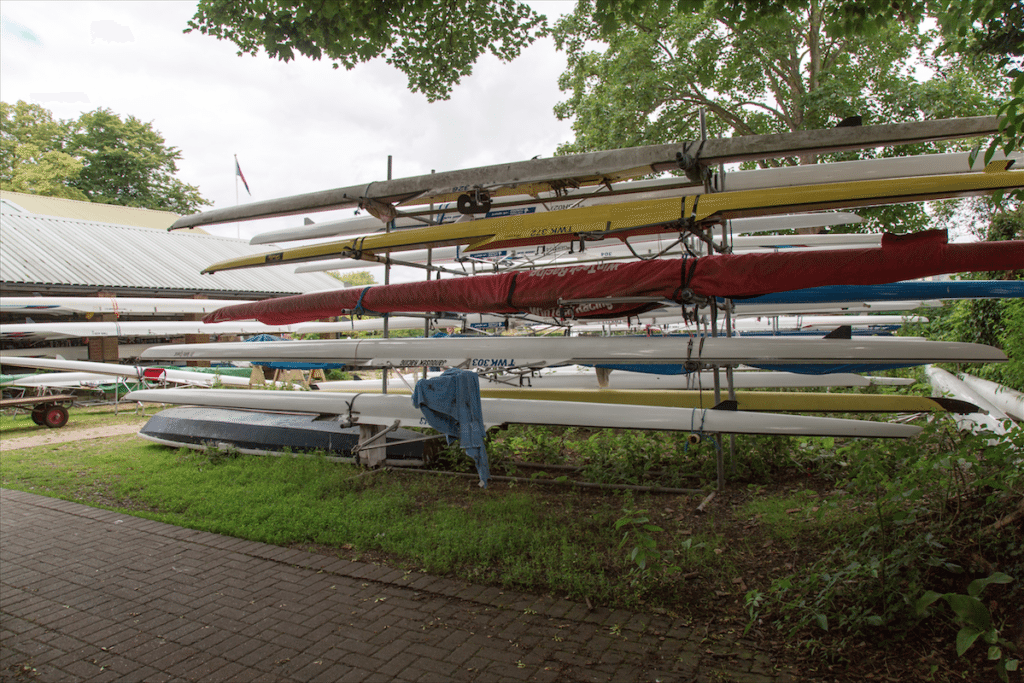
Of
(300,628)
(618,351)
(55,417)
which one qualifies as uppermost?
(618,351)

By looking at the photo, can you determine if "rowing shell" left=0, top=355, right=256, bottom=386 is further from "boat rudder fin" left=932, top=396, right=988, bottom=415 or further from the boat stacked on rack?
"boat rudder fin" left=932, top=396, right=988, bottom=415

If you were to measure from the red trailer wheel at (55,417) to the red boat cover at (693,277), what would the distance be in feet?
25.0

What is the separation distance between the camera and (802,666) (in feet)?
9.20

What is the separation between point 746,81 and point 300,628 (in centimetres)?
1491

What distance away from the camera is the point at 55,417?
10.4 meters

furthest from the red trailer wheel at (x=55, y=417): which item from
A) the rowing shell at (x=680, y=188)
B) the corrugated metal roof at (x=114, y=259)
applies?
the rowing shell at (x=680, y=188)

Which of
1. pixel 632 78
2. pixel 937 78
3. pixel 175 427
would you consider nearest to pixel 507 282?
pixel 175 427

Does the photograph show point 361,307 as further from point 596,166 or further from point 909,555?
point 909,555

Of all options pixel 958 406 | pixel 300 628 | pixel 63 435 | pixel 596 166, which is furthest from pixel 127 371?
pixel 958 406

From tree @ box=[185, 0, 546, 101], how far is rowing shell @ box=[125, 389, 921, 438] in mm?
3116

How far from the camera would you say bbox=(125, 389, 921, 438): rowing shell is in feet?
15.5

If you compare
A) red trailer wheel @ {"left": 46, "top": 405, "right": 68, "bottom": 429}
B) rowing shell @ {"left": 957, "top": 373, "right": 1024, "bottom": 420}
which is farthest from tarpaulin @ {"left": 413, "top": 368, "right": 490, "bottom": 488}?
red trailer wheel @ {"left": 46, "top": 405, "right": 68, "bottom": 429}

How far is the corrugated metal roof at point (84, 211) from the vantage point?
792 inches

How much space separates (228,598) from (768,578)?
134 inches
